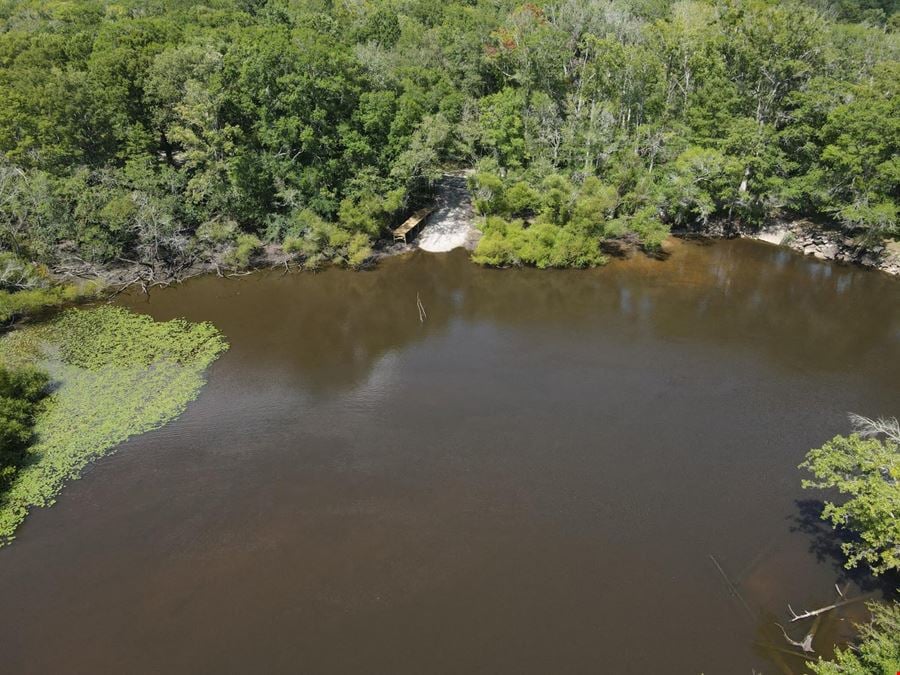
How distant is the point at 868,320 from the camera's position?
103 ft

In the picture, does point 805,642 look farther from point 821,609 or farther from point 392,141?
point 392,141

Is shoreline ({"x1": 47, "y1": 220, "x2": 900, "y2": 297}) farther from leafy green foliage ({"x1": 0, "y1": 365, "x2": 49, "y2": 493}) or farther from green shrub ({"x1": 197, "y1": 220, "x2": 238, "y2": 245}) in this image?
leafy green foliage ({"x1": 0, "y1": 365, "x2": 49, "y2": 493})

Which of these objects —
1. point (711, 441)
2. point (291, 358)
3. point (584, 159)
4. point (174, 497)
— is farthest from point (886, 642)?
point (584, 159)

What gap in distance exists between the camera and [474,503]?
2125 centimetres

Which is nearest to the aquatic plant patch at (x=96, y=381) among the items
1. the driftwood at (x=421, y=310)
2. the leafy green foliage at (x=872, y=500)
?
the driftwood at (x=421, y=310)

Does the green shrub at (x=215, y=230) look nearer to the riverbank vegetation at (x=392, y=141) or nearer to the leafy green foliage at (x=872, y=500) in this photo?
the riverbank vegetation at (x=392, y=141)

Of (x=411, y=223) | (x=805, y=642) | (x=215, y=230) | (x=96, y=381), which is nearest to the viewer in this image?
(x=805, y=642)

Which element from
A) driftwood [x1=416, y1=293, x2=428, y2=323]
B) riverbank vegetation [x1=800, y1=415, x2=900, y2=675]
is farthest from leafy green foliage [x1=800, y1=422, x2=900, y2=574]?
driftwood [x1=416, y1=293, x2=428, y2=323]

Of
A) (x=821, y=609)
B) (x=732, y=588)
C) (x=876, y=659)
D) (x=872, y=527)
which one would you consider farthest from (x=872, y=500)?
(x=732, y=588)

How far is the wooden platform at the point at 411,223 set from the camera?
40.6 meters

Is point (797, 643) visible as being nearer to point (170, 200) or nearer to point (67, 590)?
point (67, 590)

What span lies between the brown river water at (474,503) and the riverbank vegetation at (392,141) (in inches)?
296

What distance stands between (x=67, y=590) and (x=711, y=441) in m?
24.3

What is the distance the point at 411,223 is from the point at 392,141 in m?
5.77
